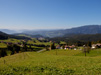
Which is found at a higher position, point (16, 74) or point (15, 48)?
point (16, 74)

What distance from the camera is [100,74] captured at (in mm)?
13320

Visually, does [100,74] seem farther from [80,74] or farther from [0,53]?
[0,53]

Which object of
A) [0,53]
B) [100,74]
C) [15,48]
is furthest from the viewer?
[15,48]

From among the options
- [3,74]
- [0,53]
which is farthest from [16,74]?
[0,53]

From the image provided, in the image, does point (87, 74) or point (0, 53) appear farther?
point (0, 53)

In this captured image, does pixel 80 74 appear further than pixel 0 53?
No

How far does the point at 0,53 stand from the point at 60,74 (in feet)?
369

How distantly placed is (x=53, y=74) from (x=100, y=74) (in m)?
6.61

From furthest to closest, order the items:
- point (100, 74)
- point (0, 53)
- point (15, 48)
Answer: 1. point (15, 48)
2. point (0, 53)
3. point (100, 74)

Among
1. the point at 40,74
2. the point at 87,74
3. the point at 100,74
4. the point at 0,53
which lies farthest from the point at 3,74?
the point at 0,53

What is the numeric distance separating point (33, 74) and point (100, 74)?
9525 mm

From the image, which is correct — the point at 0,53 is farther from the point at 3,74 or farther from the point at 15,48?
the point at 3,74

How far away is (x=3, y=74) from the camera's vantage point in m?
13.8

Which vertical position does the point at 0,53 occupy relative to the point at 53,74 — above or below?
below
